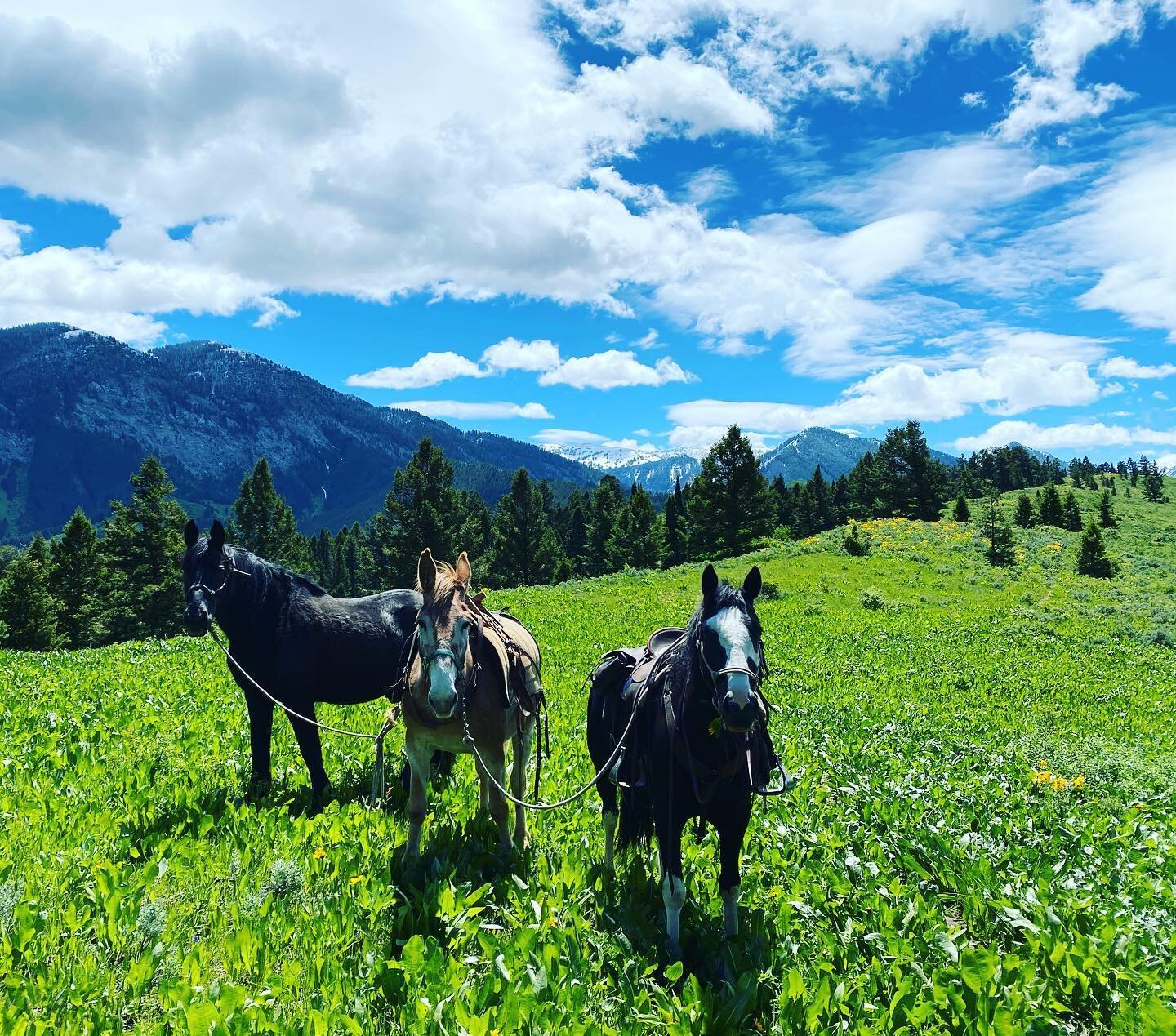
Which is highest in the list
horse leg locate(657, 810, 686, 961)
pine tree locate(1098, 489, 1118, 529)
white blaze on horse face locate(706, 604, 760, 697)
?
pine tree locate(1098, 489, 1118, 529)

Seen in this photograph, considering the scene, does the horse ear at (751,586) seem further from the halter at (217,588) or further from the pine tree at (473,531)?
the pine tree at (473,531)

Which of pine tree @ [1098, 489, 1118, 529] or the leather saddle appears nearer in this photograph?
the leather saddle

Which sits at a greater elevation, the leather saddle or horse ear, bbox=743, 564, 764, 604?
horse ear, bbox=743, 564, 764, 604

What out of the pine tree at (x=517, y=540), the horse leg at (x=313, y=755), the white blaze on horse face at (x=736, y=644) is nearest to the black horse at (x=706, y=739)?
the white blaze on horse face at (x=736, y=644)

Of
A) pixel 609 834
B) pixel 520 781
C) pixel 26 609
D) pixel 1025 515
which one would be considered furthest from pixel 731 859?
pixel 1025 515

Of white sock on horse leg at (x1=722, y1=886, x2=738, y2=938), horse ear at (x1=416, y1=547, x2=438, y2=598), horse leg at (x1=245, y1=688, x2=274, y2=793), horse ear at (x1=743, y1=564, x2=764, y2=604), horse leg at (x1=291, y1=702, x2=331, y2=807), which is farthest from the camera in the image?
horse leg at (x1=245, y1=688, x2=274, y2=793)

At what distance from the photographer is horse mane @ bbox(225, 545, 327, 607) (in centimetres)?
744

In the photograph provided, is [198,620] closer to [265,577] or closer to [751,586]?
[265,577]

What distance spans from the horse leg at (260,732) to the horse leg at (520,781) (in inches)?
120

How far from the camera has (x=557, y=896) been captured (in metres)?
5.14

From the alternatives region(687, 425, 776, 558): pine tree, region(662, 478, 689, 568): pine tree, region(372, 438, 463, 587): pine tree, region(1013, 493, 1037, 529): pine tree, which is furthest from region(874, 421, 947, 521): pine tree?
region(372, 438, 463, 587): pine tree

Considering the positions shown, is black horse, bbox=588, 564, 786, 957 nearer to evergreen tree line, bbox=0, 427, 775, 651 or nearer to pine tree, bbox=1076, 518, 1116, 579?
evergreen tree line, bbox=0, 427, 775, 651

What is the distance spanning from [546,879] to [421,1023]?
6.67 ft

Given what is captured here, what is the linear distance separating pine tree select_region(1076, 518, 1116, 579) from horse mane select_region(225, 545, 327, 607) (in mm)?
46871
